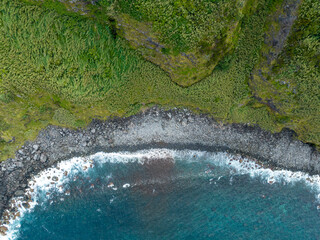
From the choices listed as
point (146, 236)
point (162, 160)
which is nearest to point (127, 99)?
point (162, 160)

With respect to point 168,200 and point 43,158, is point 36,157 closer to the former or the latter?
point 43,158

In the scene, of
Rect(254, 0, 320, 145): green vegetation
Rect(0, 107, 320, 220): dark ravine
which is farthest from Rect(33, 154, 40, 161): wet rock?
Rect(254, 0, 320, 145): green vegetation

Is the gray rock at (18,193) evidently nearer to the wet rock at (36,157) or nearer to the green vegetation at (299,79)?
the wet rock at (36,157)

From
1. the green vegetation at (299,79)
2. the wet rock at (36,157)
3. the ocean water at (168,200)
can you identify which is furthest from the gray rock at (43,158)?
the green vegetation at (299,79)

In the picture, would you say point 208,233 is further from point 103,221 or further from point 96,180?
point 96,180

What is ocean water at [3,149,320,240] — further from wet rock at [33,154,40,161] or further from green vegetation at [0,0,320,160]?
green vegetation at [0,0,320,160]
